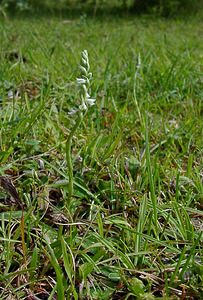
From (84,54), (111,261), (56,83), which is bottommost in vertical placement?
(111,261)

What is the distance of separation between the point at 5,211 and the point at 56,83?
1024 millimetres

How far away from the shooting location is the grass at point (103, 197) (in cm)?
85

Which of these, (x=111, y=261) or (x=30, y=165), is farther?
(x=30, y=165)

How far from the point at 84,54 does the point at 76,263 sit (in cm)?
45

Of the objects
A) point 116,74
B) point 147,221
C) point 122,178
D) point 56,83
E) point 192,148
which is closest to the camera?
point 147,221

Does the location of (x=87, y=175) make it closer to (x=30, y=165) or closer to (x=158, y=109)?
(x=30, y=165)

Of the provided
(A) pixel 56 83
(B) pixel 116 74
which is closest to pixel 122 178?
(A) pixel 56 83

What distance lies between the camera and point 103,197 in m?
1.14

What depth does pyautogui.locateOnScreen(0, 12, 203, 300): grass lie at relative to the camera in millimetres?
849

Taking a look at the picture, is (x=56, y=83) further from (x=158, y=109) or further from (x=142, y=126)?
(x=142, y=126)

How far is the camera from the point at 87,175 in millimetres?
1193

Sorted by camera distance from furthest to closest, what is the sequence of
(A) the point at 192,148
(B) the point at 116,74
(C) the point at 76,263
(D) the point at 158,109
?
(B) the point at 116,74
(D) the point at 158,109
(A) the point at 192,148
(C) the point at 76,263

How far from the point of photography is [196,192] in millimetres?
1200

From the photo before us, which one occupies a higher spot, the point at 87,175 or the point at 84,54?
the point at 84,54
